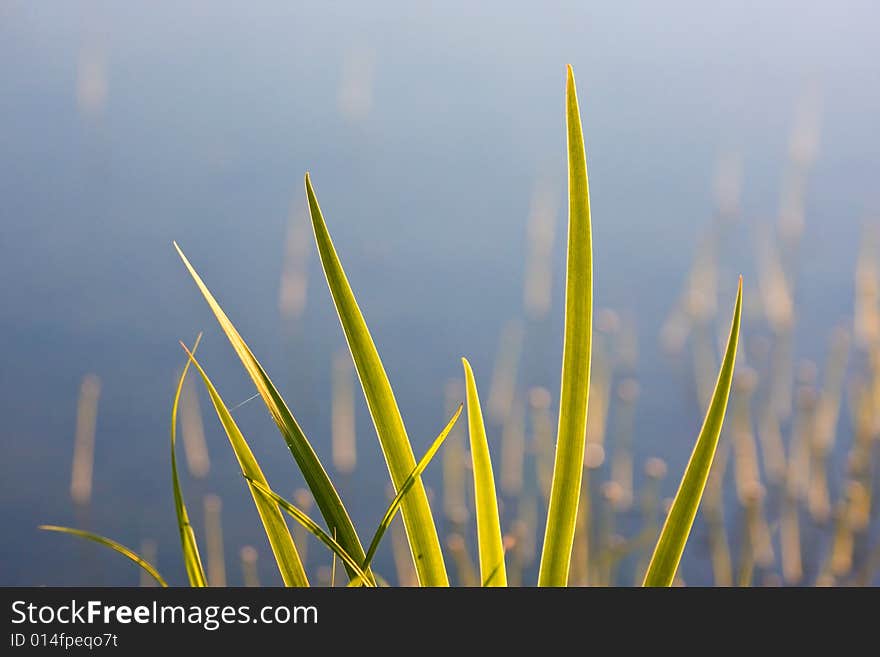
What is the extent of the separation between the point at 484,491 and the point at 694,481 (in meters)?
0.07

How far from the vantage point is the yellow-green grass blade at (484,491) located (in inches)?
10.0

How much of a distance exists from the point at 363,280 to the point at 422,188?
0.78 feet

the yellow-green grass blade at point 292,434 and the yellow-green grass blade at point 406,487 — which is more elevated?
the yellow-green grass blade at point 292,434

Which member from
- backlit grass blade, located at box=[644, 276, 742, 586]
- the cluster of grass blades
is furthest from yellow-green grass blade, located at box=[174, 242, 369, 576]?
backlit grass blade, located at box=[644, 276, 742, 586]

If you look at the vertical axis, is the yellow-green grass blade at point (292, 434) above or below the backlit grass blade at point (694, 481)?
above

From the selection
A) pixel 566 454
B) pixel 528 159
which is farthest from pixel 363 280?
pixel 566 454

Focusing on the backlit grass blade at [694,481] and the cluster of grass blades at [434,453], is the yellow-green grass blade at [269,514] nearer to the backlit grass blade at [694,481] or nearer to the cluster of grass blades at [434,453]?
the cluster of grass blades at [434,453]

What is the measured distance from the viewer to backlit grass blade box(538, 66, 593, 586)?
217 mm

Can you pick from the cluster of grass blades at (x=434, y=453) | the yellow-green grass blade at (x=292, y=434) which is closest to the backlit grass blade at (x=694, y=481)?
the cluster of grass blades at (x=434, y=453)

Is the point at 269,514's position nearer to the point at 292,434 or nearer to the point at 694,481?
the point at 292,434

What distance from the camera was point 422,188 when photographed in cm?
160

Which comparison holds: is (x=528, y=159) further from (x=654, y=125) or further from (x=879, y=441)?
(x=879, y=441)

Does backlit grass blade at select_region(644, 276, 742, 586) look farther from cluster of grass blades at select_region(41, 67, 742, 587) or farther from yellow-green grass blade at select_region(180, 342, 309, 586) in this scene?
yellow-green grass blade at select_region(180, 342, 309, 586)

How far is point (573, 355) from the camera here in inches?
8.9
